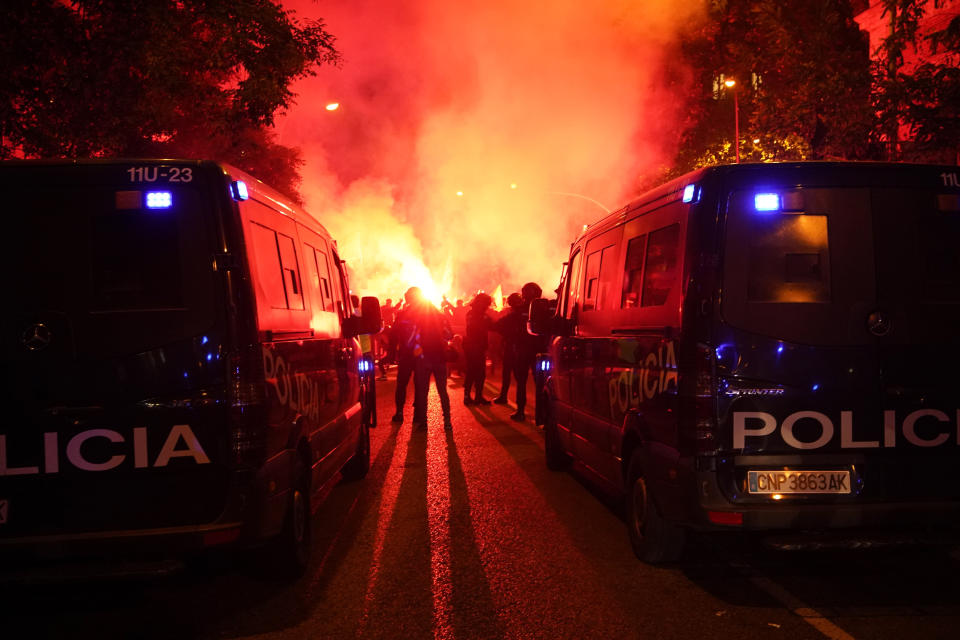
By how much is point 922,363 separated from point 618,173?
38900mm

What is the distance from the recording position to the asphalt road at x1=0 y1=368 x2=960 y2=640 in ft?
14.3

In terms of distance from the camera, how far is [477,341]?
14789 millimetres

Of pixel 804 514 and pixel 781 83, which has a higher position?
pixel 781 83

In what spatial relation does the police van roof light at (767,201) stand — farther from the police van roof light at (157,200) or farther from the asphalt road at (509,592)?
the police van roof light at (157,200)

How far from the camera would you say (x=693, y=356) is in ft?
15.2

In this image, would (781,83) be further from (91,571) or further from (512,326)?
(91,571)

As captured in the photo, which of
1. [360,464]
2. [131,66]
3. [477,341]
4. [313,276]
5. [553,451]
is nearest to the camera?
[313,276]

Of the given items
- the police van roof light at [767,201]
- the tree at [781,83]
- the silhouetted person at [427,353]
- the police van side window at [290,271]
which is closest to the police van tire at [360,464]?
the police van side window at [290,271]

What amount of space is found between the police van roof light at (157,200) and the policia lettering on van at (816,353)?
2635mm

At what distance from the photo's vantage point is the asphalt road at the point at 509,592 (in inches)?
172

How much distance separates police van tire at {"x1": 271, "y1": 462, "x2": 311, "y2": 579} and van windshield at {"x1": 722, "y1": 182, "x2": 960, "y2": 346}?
258 centimetres

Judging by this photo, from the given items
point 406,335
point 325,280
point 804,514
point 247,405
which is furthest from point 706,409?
point 406,335

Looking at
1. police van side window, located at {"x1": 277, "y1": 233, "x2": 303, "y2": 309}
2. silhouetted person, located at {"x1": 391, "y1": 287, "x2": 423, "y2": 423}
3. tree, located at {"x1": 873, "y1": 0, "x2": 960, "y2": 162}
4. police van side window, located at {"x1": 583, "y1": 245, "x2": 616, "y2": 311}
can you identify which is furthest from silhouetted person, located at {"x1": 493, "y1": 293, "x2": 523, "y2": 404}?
police van side window, located at {"x1": 277, "y1": 233, "x2": 303, "y2": 309}

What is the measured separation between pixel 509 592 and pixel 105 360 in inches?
95.5
